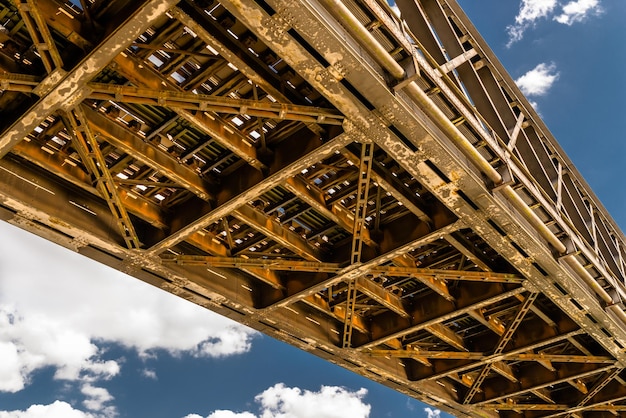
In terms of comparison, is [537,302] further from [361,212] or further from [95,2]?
[95,2]

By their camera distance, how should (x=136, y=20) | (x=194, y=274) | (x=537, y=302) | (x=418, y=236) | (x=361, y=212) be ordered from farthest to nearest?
(x=537, y=302) < (x=194, y=274) < (x=418, y=236) < (x=361, y=212) < (x=136, y=20)

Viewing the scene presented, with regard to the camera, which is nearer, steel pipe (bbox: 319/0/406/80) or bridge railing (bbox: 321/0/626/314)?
steel pipe (bbox: 319/0/406/80)

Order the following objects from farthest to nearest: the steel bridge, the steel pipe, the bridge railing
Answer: the bridge railing, the steel bridge, the steel pipe

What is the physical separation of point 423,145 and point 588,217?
699 centimetres

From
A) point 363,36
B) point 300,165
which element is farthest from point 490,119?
point 363,36

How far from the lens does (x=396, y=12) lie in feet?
25.6

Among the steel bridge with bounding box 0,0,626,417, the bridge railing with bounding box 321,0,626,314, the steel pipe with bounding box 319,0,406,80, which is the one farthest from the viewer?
the bridge railing with bounding box 321,0,626,314

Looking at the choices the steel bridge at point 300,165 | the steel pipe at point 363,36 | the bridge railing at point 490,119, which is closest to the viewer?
the steel pipe at point 363,36

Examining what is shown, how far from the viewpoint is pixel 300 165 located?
885 cm

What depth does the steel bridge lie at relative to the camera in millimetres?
7359

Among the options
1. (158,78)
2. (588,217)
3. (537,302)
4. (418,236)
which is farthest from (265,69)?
(537,302)

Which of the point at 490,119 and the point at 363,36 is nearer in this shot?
the point at 363,36

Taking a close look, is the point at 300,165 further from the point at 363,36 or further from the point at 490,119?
the point at 490,119

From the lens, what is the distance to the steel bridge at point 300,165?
7.36 meters
